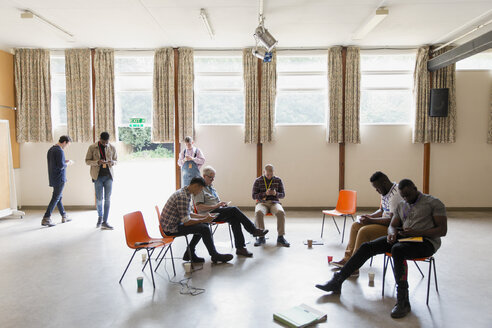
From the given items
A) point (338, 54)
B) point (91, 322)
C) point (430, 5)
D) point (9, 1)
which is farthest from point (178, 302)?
point (338, 54)

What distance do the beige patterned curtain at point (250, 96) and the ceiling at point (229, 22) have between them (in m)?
0.36

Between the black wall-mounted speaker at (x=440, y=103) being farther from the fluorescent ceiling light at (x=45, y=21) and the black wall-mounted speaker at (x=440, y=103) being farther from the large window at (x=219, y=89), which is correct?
the fluorescent ceiling light at (x=45, y=21)

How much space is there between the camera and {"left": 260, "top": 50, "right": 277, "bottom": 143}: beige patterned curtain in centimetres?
759

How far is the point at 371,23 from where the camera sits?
18.8 ft

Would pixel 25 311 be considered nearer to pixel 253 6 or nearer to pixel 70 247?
pixel 70 247

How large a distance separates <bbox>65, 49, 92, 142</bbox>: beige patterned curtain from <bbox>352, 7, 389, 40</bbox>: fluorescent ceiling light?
5.56 metres

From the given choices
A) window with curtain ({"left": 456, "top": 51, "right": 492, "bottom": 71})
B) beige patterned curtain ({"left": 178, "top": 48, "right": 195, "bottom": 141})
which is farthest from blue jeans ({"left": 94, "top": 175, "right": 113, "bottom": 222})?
window with curtain ({"left": 456, "top": 51, "right": 492, "bottom": 71})

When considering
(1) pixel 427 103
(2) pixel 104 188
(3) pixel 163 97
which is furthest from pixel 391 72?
(2) pixel 104 188

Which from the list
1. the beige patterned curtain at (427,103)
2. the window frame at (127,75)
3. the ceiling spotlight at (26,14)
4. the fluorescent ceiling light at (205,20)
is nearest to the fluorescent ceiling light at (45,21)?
the ceiling spotlight at (26,14)

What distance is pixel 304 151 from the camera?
25.4ft

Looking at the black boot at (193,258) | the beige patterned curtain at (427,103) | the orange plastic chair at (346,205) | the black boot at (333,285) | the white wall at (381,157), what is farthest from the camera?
the white wall at (381,157)

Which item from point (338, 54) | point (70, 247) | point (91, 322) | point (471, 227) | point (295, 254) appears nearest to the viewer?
point (91, 322)

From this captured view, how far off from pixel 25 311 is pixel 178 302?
1346 mm

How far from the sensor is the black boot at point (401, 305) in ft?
9.91
